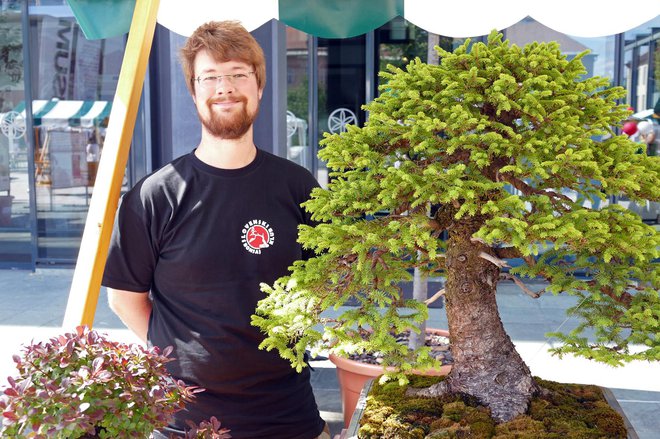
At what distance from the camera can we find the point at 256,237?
230 cm

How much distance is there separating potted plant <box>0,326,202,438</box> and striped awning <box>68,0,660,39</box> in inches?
68.9

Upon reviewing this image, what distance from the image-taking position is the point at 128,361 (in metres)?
1.53

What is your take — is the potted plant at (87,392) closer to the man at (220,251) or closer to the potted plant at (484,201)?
the potted plant at (484,201)

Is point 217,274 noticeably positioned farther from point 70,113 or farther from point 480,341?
point 70,113

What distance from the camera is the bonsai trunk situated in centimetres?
197

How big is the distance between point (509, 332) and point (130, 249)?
4.57 metres

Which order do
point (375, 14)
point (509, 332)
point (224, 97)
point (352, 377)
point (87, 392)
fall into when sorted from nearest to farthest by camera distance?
1. point (87, 392)
2. point (224, 97)
3. point (375, 14)
4. point (352, 377)
5. point (509, 332)

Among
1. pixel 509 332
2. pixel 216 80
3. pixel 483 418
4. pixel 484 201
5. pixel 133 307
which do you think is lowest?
pixel 509 332

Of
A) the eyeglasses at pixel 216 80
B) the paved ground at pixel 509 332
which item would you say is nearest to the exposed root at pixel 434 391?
the eyeglasses at pixel 216 80

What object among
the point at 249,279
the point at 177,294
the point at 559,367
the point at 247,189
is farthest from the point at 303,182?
the point at 559,367

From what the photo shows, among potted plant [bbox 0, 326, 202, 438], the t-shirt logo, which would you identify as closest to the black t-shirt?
the t-shirt logo

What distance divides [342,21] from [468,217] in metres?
1.61

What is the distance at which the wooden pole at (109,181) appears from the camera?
1915 millimetres

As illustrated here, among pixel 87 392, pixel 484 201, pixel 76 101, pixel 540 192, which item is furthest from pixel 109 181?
pixel 76 101
